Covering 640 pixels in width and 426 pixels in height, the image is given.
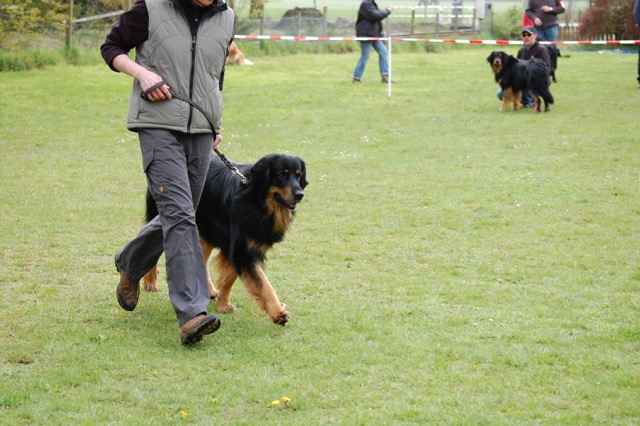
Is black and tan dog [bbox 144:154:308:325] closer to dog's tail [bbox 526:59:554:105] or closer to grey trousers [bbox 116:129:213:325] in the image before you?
grey trousers [bbox 116:129:213:325]

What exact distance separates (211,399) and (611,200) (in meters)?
6.48

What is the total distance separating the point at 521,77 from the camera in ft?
53.8

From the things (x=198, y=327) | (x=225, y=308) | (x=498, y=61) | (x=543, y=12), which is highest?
(x=543, y=12)

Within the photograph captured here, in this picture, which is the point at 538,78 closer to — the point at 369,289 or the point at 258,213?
the point at 369,289

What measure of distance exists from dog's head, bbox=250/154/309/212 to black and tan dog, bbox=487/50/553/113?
A: 11.3 m

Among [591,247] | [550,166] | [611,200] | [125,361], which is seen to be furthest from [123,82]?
[125,361]

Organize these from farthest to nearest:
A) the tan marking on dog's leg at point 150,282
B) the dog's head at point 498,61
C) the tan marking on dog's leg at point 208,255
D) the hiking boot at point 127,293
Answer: the dog's head at point 498,61
the tan marking on dog's leg at point 150,282
the tan marking on dog's leg at point 208,255
the hiking boot at point 127,293

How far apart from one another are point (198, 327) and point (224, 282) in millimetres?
1017

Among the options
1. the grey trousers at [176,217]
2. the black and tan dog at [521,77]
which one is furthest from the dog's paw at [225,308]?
the black and tan dog at [521,77]

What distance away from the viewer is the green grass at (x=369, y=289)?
449 cm

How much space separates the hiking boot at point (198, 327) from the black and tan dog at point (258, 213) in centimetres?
59

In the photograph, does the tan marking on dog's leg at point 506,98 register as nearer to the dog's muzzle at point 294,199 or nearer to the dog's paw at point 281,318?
the dog's muzzle at point 294,199

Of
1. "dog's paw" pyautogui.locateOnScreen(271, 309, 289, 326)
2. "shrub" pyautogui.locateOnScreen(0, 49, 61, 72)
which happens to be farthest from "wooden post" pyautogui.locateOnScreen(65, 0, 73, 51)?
"dog's paw" pyautogui.locateOnScreen(271, 309, 289, 326)

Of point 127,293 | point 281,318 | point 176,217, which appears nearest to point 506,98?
point 281,318
